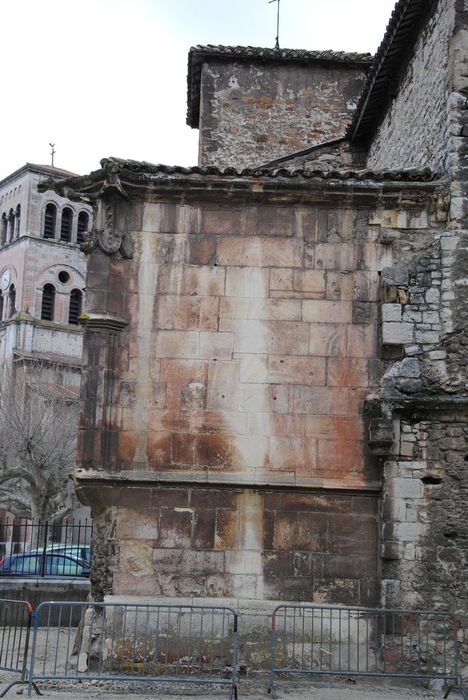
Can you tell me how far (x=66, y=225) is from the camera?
5578 centimetres

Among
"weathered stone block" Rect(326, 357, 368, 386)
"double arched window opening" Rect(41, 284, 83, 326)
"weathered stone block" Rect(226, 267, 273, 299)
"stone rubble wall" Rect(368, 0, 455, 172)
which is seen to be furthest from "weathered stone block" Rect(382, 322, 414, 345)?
"double arched window opening" Rect(41, 284, 83, 326)

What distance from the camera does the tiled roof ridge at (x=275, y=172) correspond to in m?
11.1

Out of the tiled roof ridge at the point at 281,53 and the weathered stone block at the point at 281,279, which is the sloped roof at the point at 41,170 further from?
the weathered stone block at the point at 281,279

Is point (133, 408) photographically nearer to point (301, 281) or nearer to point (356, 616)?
point (301, 281)

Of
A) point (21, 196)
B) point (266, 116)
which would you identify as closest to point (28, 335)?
point (21, 196)

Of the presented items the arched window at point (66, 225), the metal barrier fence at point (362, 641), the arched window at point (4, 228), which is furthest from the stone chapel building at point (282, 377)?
the arched window at point (4, 228)

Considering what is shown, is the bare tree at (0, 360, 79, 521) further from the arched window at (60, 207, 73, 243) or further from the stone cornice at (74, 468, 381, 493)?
the arched window at (60, 207, 73, 243)

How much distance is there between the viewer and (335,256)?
11281 millimetres

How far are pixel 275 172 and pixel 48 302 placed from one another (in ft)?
144

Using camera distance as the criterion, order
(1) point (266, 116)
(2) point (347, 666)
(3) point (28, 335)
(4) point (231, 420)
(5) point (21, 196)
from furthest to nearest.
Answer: (5) point (21, 196) → (3) point (28, 335) → (1) point (266, 116) → (4) point (231, 420) → (2) point (347, 666)

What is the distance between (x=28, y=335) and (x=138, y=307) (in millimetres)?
40372

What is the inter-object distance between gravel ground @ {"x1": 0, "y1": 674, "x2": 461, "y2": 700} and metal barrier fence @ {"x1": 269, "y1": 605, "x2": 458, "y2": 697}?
0.62 ft

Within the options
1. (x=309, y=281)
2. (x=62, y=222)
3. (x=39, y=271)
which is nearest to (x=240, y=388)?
(x=309, y=281)

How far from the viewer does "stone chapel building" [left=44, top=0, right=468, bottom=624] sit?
10.6m
